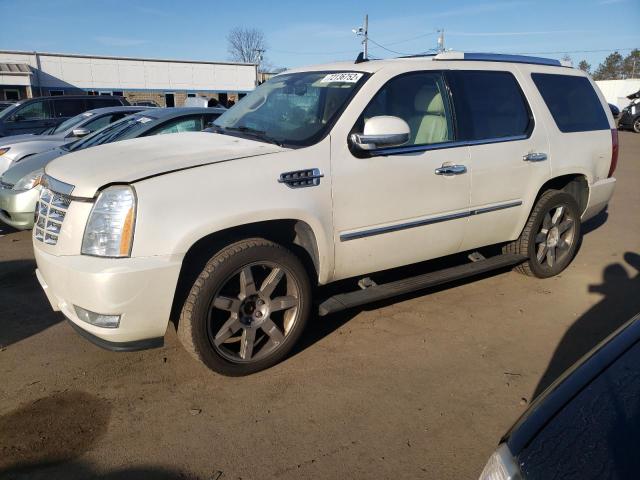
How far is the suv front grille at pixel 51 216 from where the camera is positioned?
3018 millimetres

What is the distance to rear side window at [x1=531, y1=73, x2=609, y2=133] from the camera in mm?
4766

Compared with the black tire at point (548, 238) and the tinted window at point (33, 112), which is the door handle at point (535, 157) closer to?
the black tire at point (548, 238)

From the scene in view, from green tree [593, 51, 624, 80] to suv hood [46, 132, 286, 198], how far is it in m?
90.7

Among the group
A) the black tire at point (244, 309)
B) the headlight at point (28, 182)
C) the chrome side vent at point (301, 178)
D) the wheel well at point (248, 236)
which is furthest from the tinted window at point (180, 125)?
the black tire at point (244, 309)

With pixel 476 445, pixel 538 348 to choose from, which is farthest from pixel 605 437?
pixel 538 348

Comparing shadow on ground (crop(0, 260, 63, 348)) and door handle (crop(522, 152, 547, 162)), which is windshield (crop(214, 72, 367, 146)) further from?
shadow on ground (crop(0, 260, 63, 348))

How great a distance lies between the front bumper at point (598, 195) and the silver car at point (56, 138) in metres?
6.71

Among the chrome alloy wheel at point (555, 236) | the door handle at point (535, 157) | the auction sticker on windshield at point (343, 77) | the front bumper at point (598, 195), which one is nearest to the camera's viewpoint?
the auction sticker on windshield at point (343, 77)

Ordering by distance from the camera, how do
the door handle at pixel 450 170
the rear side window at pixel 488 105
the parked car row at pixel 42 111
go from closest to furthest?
1. the door handle at pixel 450 170
2. the rear side window at pixel 488 105
3. the parked car row at pixel 42 111

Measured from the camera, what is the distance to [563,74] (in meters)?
5.00

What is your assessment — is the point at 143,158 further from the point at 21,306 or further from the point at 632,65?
the point at 632,65

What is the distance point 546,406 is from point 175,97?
145ft

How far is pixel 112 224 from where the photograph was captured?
9.16 feet

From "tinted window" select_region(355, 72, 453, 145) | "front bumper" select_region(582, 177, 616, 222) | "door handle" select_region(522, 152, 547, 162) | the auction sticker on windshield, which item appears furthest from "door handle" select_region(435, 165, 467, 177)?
"front bumper" select_region(582, 177, 616, 222)
